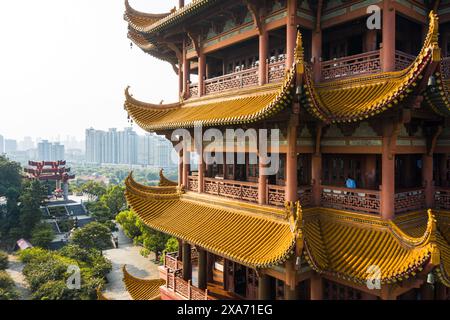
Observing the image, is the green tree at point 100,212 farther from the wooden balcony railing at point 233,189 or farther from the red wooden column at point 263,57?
the red wooden column at point 263,57

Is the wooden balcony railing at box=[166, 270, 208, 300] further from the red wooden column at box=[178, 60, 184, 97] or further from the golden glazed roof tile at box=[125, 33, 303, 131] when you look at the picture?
the red wooden column at box=[178, 60, 184, 97]

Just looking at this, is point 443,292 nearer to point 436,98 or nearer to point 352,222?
point 352,222

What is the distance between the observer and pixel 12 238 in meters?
47.3

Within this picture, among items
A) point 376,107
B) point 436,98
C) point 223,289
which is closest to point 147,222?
point 223,289

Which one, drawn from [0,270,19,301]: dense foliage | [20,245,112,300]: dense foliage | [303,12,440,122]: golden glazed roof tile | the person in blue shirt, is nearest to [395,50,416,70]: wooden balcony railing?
[303,12,440,122]: golden glazed roof tile

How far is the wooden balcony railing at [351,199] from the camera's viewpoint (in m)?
8.27

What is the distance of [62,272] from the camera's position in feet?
104

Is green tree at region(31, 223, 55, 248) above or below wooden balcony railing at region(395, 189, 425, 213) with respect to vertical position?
below

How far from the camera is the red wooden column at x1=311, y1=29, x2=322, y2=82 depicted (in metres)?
9.32

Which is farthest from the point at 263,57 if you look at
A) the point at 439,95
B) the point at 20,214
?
the point at 20,214

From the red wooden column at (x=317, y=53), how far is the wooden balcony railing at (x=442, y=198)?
454 cm

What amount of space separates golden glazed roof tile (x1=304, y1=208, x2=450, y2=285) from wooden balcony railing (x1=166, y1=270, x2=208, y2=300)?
4.41 m

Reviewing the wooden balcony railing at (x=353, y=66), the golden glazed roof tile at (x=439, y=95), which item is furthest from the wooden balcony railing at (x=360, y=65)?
the golden glazed roof tile at (x=439, y=95)

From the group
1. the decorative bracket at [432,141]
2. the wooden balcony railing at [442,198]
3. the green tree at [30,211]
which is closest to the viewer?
the wooden balcony railing at [442,198]
